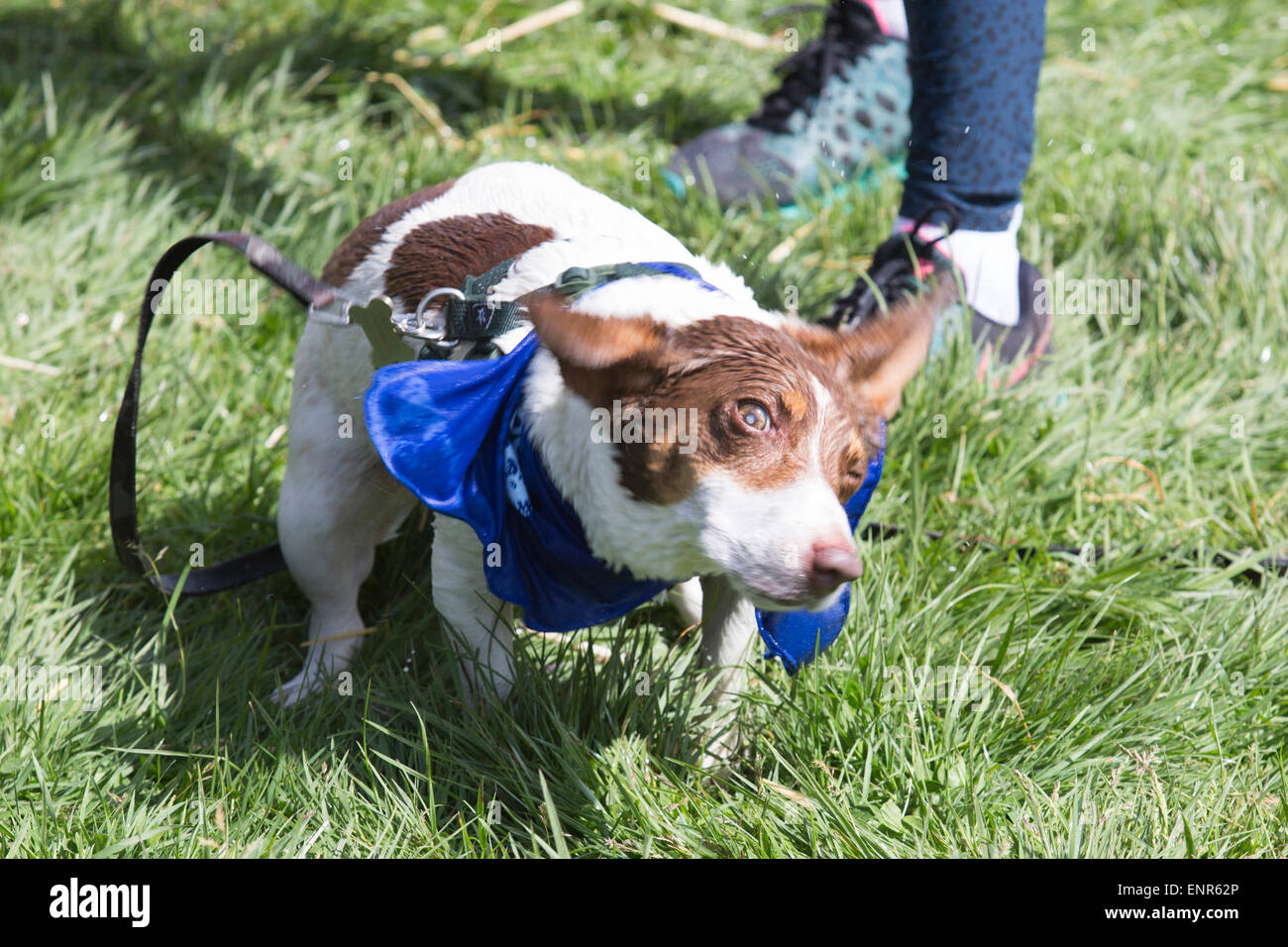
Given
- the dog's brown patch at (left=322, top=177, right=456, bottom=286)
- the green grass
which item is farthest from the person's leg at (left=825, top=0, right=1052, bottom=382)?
the dog's brown patch at (left=322, top=177, right=456, bottom=286)

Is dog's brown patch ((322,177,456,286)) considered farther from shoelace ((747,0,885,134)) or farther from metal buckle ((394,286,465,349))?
shoelace ((747,0,885,134))

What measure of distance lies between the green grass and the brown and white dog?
213 mm

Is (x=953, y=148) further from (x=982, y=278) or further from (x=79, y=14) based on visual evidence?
(x=79, y=14)

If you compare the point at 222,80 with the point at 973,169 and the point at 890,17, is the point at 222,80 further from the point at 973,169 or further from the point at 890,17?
the point at 973,169

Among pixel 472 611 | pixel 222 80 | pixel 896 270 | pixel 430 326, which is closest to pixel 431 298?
pixel 430 326

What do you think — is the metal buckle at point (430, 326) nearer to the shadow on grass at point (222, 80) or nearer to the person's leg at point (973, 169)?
the person's leg at point (973, 169)

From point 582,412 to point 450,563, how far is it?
1.48ft

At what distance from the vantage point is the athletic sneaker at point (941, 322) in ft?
9.32

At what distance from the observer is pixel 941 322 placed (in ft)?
9.36

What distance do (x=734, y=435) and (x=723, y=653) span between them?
646 mm

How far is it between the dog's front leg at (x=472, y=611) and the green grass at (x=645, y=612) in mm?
55

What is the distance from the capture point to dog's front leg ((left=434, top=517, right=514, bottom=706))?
193 centimetres

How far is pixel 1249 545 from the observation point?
8.78 ft
